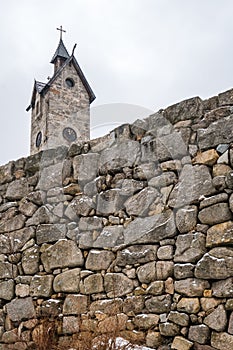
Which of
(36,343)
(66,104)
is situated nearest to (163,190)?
(36,343)

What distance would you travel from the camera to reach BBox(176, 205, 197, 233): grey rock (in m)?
3.80

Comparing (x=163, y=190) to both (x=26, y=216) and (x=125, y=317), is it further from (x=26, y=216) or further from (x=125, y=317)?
(x=26, y=216)

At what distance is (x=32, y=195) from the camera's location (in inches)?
203

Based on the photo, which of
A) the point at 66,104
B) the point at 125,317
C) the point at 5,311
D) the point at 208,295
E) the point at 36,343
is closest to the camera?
the point at 208,295

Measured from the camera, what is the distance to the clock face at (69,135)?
16.2 m

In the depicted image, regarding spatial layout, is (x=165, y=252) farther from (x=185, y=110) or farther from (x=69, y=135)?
(x=69, y=135)

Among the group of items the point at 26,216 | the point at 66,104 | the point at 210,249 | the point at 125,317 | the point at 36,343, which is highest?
the point at 66,104

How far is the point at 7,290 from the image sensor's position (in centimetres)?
506

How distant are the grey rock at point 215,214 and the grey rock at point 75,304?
1.47 metres

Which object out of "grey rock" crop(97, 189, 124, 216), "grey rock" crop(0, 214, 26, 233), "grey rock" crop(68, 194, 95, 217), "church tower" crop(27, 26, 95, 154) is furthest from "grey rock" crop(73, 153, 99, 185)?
"church tower" crop(27, 26, 95, 154)

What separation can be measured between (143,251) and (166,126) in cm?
117

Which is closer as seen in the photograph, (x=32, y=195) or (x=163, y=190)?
(x=163, y=190)

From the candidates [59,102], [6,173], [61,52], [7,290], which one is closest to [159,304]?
[7,290]

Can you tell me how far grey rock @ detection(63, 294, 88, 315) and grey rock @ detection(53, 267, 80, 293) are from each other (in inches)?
2.6
